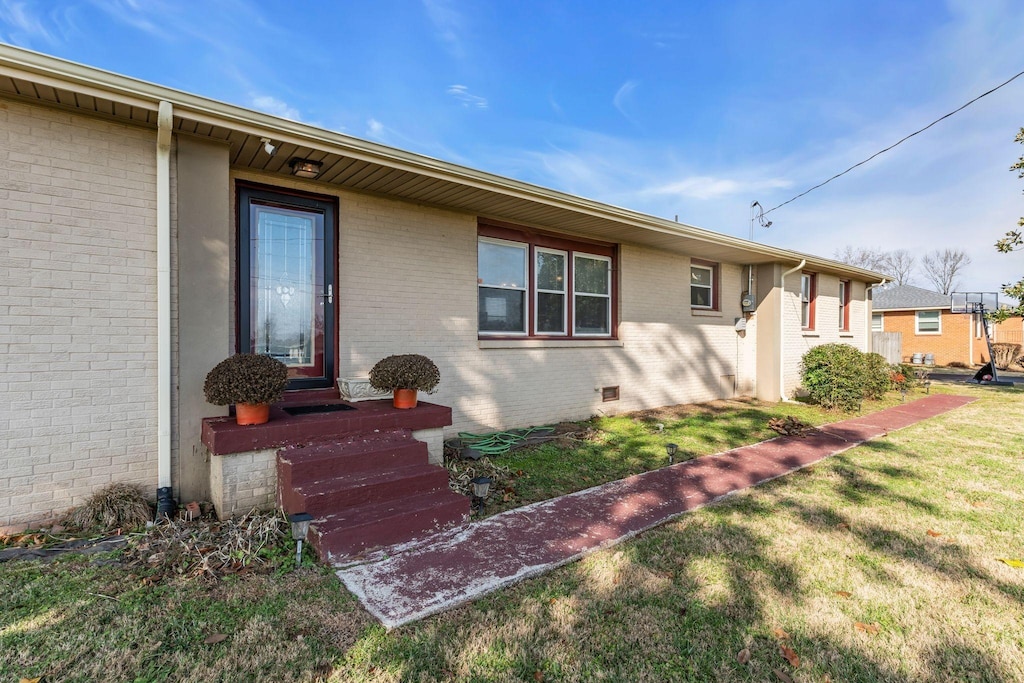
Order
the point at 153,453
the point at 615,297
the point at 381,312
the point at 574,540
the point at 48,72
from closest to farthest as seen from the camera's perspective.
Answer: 1. the point at 48,72
2. the point at 574,540
3. the point at 153,453
4. the point at 381,312
5. the point at 615,297

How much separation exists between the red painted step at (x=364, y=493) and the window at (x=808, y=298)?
Result: 1059cm

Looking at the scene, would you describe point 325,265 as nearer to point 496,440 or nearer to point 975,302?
point 496,440

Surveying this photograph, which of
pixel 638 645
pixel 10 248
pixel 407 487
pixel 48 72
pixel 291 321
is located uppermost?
pixel 48 72

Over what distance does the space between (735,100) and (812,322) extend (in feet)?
18.9

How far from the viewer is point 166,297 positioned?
3.76 metres

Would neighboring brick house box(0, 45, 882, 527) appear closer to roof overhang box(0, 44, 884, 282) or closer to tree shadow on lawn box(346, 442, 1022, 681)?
roof overhang box(0, 44, 884, 282)

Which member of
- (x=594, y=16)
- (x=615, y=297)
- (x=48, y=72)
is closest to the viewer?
(x=48, y=72)

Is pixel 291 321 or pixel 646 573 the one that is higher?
pixel 291 321

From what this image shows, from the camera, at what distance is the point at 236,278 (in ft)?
14.9

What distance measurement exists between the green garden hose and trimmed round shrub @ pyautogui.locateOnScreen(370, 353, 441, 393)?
1.21m

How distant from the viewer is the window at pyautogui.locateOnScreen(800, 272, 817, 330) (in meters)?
11.2

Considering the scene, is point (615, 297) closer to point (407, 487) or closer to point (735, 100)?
point (407, 487)

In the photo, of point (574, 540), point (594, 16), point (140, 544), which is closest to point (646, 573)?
point (574, 540)

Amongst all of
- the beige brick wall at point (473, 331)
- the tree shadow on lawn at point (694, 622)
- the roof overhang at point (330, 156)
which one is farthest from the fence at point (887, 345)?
the tree shadow on lawn at point (694, 622)
